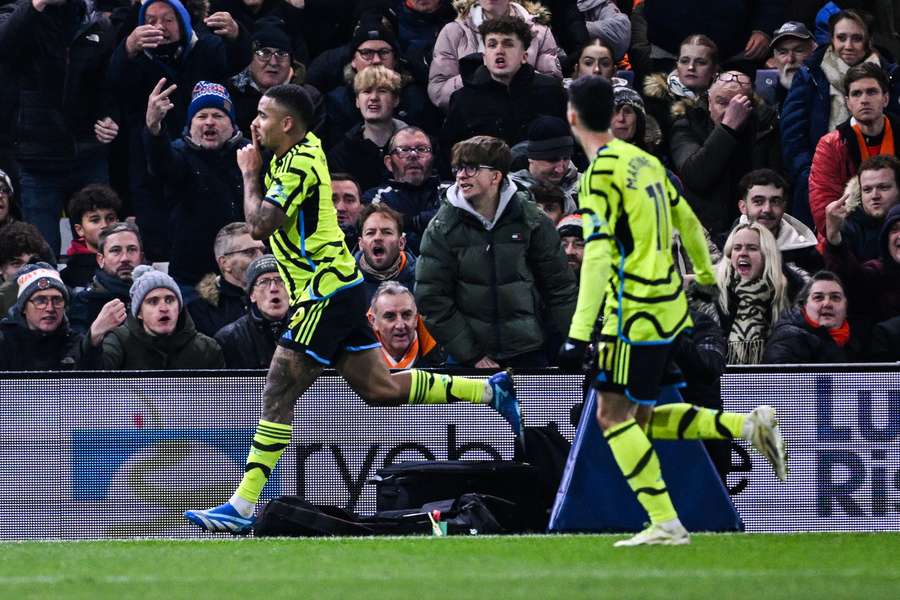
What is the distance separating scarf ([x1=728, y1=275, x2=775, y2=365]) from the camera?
11992 mm

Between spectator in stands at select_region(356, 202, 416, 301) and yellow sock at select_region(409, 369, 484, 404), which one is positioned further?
spectator in stands at select_region(356, 202, 416, 301)

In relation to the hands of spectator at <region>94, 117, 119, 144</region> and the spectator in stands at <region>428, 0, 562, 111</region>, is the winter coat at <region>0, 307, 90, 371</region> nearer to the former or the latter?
the hands of spectator at <region>94, 117, 119, 144</region>

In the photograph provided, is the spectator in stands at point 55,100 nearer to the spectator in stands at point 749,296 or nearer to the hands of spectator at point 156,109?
the hands of spectator at point 156,109

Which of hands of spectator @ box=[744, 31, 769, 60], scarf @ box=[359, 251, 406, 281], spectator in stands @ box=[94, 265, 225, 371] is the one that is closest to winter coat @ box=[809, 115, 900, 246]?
hands of spectator @ box=[744, 31, 769, 60]

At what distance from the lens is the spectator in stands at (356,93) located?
14383 millimetres

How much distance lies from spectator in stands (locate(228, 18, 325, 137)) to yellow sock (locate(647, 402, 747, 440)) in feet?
19.0

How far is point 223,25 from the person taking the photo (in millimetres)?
14602

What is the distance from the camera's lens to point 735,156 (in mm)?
13680

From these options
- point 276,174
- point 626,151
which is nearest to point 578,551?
point 626,151

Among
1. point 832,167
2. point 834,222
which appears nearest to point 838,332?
point 834,222

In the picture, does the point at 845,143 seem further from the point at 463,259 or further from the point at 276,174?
the point at 276,174

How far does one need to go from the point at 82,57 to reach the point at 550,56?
141 inches

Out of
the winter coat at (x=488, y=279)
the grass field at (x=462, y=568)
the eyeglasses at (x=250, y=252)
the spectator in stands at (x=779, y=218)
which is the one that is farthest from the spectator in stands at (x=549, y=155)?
the grass field at (x=462, y=568)

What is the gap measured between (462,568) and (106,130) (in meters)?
6.83
